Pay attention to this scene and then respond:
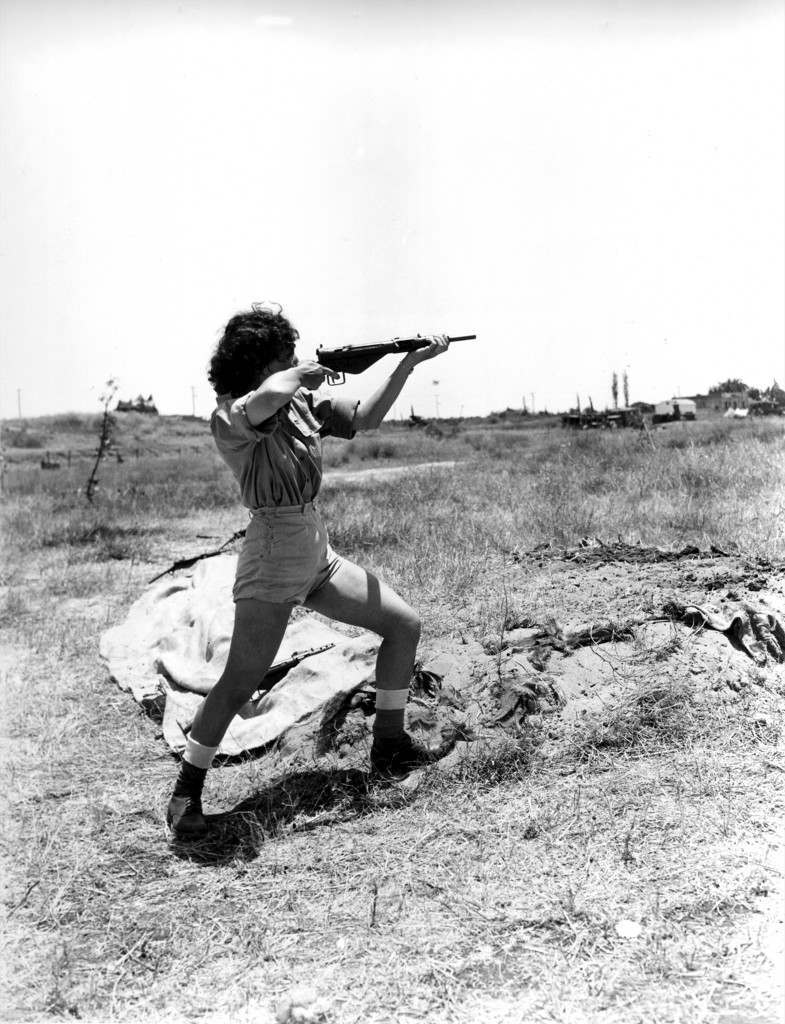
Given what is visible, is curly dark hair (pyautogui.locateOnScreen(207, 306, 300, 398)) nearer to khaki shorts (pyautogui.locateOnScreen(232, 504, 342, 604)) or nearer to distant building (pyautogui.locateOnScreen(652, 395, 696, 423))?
khaki shorts (pyautogui.locateOnScreen(232, 504, 342, 604))

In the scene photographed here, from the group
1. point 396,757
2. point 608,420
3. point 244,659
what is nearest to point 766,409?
point 608,420

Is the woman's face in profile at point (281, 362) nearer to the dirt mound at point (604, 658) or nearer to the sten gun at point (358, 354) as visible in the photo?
the sten gun at point (358, 354)

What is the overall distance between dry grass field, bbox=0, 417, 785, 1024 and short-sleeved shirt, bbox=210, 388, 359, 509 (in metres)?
1.20

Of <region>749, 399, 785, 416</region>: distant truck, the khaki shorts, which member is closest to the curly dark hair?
the khaki shorts

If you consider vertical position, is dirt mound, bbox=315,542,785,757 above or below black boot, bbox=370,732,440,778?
above

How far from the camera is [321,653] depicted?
167 inches

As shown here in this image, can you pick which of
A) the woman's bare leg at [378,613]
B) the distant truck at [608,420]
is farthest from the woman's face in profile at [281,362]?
the distant truck at [608,420]

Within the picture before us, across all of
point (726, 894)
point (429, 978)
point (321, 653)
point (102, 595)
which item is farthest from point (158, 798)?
point (102, 595)

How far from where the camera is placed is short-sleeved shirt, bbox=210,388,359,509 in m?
2.77

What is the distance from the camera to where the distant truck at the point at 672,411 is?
108 feet

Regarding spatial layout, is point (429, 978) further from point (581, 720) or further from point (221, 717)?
point (581, 720)

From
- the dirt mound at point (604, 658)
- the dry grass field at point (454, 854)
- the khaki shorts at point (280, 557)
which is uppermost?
the khaki shorts at point (280, 557)

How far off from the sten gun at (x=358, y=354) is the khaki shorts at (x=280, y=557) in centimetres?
55

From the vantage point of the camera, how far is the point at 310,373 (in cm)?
278
